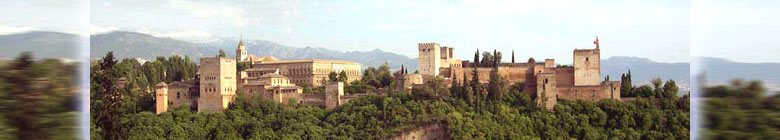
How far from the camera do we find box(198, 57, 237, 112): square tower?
18.2m

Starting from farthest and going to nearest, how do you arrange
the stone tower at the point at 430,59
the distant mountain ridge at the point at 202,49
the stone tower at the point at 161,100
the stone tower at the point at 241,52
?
the distant mountain ridge at the point at 202,49, the stone tower at the point at 241,52, the stone tower at the point at 430,59, the stone tower at the point at 161,100

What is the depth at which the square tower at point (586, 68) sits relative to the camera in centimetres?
1769

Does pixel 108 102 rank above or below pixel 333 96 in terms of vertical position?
above

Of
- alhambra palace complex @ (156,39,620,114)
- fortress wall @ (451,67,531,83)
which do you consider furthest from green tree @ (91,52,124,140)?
fortress wall @ (451,67,531,83)

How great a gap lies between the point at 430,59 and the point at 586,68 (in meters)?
4.38

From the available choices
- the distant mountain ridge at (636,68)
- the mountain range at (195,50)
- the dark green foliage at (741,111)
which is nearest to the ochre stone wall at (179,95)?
the mountain range at (195,50)

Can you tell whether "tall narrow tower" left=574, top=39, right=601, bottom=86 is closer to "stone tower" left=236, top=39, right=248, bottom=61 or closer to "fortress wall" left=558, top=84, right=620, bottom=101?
"fortress wall" left=558, top=84, right=620, bottom=101

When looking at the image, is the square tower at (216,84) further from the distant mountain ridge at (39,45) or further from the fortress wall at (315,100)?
the distant mountain ridge at (39,45)

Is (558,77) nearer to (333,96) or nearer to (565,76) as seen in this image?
(565,76)

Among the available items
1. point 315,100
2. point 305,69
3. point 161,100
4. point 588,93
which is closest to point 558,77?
point 588,93

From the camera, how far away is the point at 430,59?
20.8 meters

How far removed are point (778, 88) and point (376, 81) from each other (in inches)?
741

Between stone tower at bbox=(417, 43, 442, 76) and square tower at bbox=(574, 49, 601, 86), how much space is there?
3855mm

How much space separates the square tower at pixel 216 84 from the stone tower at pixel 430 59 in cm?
477
